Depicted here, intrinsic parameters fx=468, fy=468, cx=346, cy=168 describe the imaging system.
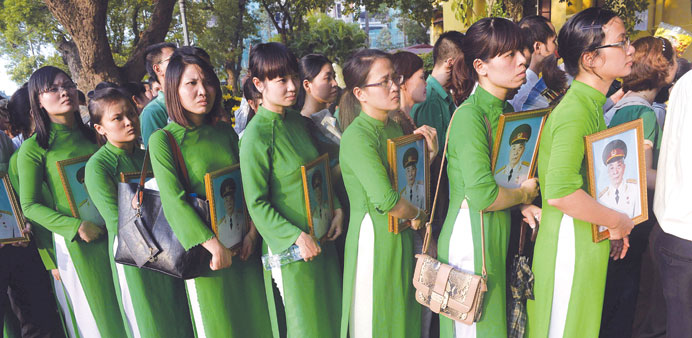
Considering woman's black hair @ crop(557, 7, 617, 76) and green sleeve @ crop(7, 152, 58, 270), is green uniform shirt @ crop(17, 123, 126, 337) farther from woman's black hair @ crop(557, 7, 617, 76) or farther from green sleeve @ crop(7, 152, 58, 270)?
woman's black hair @ crop(557, 7, 617, 76)

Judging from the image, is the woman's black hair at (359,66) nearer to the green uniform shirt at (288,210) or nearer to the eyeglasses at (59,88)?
the green uniform shirt at (288,210)

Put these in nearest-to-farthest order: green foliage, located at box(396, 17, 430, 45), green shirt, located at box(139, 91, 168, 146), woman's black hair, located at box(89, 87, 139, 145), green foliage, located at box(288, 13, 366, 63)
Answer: woman's black hair, located at box(89, 87, 139, 145) → green shirt, located at box(139, 91, 168, 146) → green foliage, located at box(288, 13, 366, 63) → green foliage, located at box(396, 17, 430, 45)

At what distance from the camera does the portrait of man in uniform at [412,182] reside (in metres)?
2.25

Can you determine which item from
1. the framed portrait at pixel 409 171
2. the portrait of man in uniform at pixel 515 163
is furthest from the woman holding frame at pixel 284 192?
the portrait of man in uniform at pixel 515 163

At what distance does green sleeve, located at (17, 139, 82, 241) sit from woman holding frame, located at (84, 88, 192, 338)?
277 millimetres

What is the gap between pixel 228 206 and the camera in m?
2.37

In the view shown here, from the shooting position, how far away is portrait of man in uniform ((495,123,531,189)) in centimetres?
212

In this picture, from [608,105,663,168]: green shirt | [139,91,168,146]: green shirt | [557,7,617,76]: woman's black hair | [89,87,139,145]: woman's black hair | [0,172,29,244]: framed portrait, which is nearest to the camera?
[557,7,617,76]: woman's black hair

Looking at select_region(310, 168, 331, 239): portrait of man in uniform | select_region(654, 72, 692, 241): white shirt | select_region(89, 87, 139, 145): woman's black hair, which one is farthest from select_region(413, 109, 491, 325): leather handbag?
select_region(89, 87, 139, 145): woman's black hair

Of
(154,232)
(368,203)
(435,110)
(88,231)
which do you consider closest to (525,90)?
(435,110)

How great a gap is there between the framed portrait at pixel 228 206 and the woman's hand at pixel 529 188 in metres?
1.41

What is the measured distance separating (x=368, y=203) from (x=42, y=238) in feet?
7.48

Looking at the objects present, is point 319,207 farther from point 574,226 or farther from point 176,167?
point 574,226

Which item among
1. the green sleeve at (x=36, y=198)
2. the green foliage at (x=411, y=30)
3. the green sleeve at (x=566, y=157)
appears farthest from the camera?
the green foliage at (x=411, y=30)
